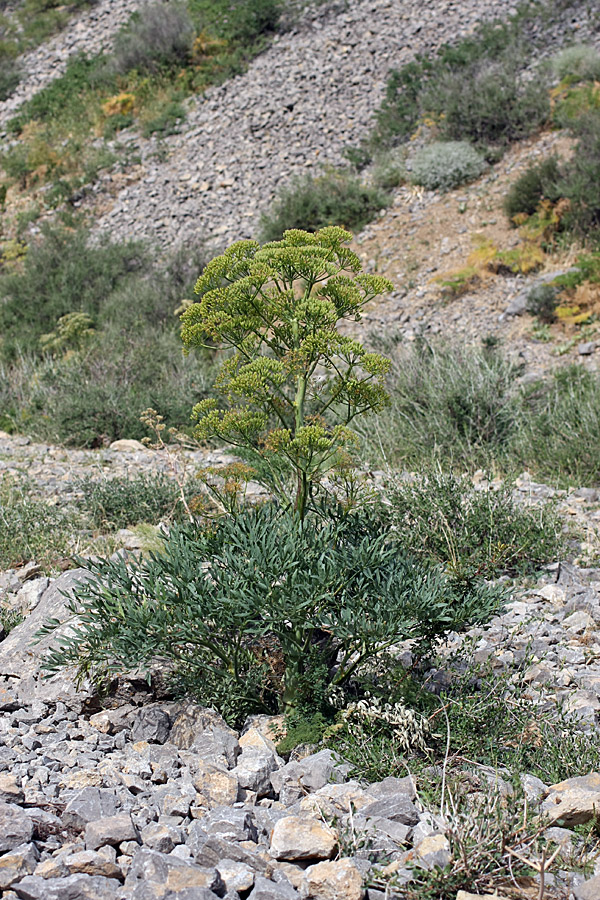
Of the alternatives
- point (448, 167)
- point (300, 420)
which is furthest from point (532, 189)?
point (300, 420)

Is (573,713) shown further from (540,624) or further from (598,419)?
(598,419)

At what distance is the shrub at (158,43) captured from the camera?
1808 centimetres

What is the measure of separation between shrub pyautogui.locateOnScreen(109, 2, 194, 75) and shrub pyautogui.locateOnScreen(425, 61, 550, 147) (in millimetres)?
7877

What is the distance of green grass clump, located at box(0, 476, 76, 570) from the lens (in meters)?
3.98

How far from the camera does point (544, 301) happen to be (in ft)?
30.0

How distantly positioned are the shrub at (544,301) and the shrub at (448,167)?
4.25 meters

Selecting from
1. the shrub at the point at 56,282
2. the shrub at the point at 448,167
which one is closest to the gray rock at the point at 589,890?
the shrub at the point at 56,282

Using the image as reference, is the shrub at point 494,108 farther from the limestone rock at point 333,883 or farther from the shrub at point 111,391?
the limestone rock at point 333,883

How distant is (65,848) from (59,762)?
0.52 metres

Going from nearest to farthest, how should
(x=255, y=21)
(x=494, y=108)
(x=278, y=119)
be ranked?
1. (x=494, y=108)
2. (x=278, y=119)
3. (x=255, y=21)

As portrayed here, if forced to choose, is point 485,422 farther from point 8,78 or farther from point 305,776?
point 8,78

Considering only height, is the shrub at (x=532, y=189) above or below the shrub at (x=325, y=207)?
below

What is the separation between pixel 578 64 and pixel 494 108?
1870mm

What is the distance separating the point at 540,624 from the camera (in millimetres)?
3195
